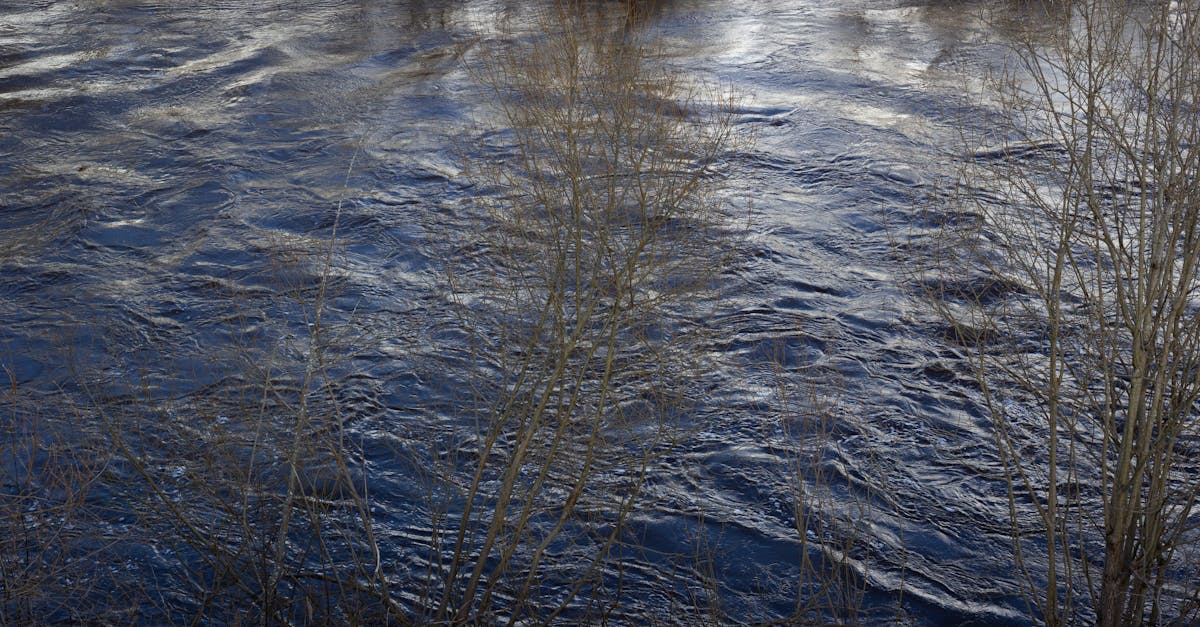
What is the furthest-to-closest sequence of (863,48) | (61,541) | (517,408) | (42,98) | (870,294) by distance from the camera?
(863,48) → (42,98) → (870,294) → (517,408) → (61,541)

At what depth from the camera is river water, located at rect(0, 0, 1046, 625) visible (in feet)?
26.7

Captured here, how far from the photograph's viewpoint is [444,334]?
33.7ft

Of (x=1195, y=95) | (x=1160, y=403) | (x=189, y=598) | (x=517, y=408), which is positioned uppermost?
(x=1195, y=95)

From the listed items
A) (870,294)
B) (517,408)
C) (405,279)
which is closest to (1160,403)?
(517,408)

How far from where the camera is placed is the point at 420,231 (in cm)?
1233

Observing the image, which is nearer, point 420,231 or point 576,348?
point 576,348

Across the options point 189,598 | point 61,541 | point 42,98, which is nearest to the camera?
point 61,541

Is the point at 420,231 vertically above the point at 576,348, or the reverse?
the point at 576,348

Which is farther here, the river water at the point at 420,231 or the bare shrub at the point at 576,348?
the river water at the point at 420,231

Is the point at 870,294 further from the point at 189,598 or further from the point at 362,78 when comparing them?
the point at 362,78

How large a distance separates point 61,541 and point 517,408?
300cm

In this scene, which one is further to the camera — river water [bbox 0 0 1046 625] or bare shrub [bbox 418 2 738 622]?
river water [bbox 0 0 1046 625]

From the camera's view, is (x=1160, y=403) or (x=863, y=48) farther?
(x=863, y=48)

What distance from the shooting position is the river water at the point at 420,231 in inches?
321
